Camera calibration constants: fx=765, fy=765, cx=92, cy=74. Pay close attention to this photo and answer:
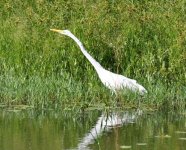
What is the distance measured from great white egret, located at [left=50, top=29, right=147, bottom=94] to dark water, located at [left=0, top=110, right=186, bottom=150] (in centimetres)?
55

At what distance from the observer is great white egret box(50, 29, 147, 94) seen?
9867mm

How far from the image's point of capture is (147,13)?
1154cm

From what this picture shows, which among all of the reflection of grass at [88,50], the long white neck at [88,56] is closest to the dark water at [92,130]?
the reflection of grass at [88,50]

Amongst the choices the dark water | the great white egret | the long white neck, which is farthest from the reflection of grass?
the dark water

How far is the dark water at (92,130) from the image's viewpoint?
7.47 metres

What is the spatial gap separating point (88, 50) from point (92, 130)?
3122 millimetres

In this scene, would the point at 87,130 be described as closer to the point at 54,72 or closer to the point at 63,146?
the point at 63,146

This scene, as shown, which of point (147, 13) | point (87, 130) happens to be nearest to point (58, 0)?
point (147, 13)

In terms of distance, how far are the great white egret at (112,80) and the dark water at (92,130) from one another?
55cm

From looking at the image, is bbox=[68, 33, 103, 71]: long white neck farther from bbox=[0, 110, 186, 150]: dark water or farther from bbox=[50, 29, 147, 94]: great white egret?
bbox=[0, 110, 186, 150]: dark water

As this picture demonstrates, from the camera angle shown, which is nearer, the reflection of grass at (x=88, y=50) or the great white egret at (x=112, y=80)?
the great white egret at (x=112, y=80)

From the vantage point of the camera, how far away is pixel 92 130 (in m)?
8.30

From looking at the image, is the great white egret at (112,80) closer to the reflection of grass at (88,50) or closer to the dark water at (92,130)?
the reflection of grass at (88,50)

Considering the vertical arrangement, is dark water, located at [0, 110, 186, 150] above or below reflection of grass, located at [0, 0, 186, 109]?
below
